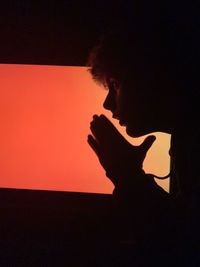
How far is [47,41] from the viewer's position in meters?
1.05

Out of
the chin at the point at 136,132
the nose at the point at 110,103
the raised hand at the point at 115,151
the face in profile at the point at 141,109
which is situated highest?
the nose at the point at 110,103

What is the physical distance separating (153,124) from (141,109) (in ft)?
0.13

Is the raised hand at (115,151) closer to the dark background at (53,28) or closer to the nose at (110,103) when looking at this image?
the nose at (110,103)

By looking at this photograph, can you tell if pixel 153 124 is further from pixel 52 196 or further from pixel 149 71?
pixel 52 196

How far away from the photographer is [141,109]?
698 mm

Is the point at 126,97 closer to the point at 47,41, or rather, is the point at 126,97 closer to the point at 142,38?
the point at 142,38

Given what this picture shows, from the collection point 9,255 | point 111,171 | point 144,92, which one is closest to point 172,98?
point 144,92

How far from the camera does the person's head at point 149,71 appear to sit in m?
0.65

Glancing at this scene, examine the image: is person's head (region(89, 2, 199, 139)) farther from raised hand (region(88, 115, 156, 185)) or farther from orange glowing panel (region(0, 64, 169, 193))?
orange glowing panel (region(0, 64, 169, 193))

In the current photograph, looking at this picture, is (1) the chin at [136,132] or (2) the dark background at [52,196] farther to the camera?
(2) the dark background at [52,196]

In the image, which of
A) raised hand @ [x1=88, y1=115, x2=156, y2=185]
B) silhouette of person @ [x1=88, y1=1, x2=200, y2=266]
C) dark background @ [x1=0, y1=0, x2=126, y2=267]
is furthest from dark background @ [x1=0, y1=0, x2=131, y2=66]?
raised hand @ [x1=88, y1=115, x2=156, y2=185]

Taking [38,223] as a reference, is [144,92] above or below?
above

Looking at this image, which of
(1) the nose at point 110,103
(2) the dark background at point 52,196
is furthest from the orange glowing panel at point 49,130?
(1) the nose at point 110,103

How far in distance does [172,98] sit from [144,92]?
0.20 ft
